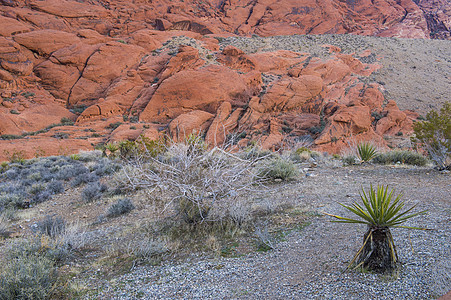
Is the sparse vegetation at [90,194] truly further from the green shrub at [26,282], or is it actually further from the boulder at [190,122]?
the boulder at [190,122]

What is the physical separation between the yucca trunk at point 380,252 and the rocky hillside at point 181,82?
10818mm

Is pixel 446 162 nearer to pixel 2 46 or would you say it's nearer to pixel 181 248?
pixel 181 248

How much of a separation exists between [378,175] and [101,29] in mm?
45290

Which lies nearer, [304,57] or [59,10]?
[304,57]

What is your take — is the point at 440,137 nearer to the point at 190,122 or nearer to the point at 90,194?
the point at 90,194

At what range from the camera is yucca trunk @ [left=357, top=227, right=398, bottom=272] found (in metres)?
2.73

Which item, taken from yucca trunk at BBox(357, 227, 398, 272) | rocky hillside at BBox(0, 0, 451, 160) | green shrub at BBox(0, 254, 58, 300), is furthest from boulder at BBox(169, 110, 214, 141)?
yucca trunk at BBox(357, 227, 398, 272)

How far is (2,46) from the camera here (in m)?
28.6

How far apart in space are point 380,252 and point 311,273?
77cm

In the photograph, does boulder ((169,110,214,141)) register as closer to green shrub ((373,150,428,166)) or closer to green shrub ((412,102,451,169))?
green shrub ((373,150,428,166))

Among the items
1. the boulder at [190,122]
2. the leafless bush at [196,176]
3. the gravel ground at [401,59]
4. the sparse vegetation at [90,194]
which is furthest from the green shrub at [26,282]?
the gravel ground at [401,59]

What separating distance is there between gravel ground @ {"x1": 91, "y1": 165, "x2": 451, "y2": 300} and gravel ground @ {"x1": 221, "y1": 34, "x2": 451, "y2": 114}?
104 feet

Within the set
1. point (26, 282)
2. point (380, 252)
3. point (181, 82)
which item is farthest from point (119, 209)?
point (181, 82)

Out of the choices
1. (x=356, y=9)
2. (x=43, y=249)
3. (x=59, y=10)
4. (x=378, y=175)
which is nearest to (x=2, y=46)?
(x=59, y=10)
